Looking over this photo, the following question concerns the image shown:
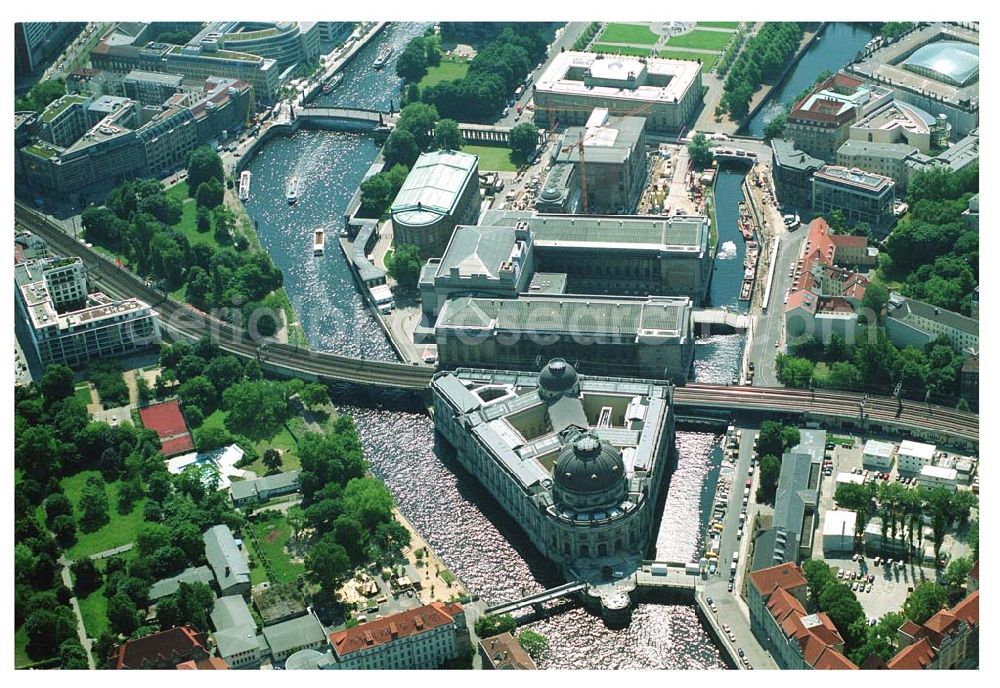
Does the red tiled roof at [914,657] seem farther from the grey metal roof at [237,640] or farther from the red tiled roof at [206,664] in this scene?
the red tiled roof at [206,664]

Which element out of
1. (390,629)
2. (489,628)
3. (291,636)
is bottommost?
(291,636)

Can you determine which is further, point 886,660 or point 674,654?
point 674,654

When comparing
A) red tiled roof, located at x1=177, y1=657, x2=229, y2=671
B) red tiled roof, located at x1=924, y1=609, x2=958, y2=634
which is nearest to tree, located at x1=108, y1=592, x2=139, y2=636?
red tiled roof, located at x1=177, y1=657, x2=229, y2=671

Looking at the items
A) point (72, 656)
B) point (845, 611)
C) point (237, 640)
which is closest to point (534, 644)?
point (237, 640)

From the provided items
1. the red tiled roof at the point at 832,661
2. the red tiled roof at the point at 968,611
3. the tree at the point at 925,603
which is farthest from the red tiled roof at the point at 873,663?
the red tiled roof at the point at 968,611

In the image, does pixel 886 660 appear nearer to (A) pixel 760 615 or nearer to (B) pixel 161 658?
(A) pixel 760 615

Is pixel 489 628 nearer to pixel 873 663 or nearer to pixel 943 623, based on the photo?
pixel 873 663

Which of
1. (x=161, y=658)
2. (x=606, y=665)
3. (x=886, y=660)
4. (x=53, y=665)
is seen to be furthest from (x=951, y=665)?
(x=53, y=665)
